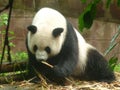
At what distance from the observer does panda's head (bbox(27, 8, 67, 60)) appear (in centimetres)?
422

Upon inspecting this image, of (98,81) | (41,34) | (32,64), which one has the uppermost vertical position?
(41,34)

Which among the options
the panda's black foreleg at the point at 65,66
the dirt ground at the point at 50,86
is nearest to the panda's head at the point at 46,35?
the panda's black foreleg at the point at 65,66

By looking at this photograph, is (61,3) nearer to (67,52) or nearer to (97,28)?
(97,28)

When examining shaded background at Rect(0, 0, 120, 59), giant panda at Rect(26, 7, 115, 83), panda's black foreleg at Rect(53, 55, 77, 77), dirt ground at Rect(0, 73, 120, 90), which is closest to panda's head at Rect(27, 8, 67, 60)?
giant panda at Rect(26, 7, 115, 83)

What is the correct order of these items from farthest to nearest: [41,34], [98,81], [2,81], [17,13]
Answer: [17,13], [98,81], [41,34], [2,81]

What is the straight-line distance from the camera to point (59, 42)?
438 centimetres

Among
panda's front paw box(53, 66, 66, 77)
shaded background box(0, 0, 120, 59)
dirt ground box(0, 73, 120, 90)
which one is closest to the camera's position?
dirt ground box(0, 73, 120, 90)

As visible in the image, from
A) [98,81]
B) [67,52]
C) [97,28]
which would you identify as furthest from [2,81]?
[97,28]

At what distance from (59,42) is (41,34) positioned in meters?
0.27

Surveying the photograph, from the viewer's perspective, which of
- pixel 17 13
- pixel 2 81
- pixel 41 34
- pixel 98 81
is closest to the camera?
pixel 2 81

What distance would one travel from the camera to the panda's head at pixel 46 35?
4.22 m

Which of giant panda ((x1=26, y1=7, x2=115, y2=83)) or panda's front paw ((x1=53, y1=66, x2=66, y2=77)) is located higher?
giant panda ((x1=26, y1=7, x2=115, y2=83))

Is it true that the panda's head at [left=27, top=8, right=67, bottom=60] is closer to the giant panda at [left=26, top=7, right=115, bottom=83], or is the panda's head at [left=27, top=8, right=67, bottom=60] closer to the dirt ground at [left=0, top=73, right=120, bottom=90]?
the giant panda at [left=26, top=7, right=115, bottom=83]

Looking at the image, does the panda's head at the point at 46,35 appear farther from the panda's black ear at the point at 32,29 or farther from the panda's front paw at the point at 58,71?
the panda's front paw at the point at 58,71
